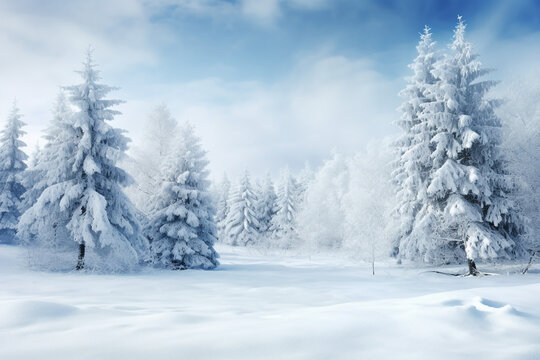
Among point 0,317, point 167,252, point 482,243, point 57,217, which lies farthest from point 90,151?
point 482,243

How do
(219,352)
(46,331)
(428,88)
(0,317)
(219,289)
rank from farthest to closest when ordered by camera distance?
1. (428,88)
2. (219,289)
3. (0,317)
4. (46,331)
5. (219,352)

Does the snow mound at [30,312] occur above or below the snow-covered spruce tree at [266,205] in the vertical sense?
below

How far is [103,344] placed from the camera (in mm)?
3197

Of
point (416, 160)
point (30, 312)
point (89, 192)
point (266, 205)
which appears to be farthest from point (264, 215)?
point (30, 312)

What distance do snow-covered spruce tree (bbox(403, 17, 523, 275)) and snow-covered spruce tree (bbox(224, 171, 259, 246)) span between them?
1294 inches

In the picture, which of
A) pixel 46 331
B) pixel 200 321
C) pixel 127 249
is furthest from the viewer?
pixel 127 249

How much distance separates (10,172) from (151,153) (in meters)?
13.1

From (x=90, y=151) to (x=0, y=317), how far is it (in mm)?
14524

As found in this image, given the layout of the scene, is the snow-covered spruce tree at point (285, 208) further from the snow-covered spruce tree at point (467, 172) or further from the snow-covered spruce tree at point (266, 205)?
the snow-covered spruce tree at point (467, 172)

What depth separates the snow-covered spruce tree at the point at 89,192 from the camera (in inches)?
622

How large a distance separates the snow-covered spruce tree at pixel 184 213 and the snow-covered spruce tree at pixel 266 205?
108ft

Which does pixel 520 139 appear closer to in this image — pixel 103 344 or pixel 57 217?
pixel 103 344

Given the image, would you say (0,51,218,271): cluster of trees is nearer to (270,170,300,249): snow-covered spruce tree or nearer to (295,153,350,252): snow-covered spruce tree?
(295,153,350,252): snow-covered spruce tree

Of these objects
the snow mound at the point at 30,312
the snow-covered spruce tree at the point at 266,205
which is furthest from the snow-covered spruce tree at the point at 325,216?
the snow mound at the point at 30,312
